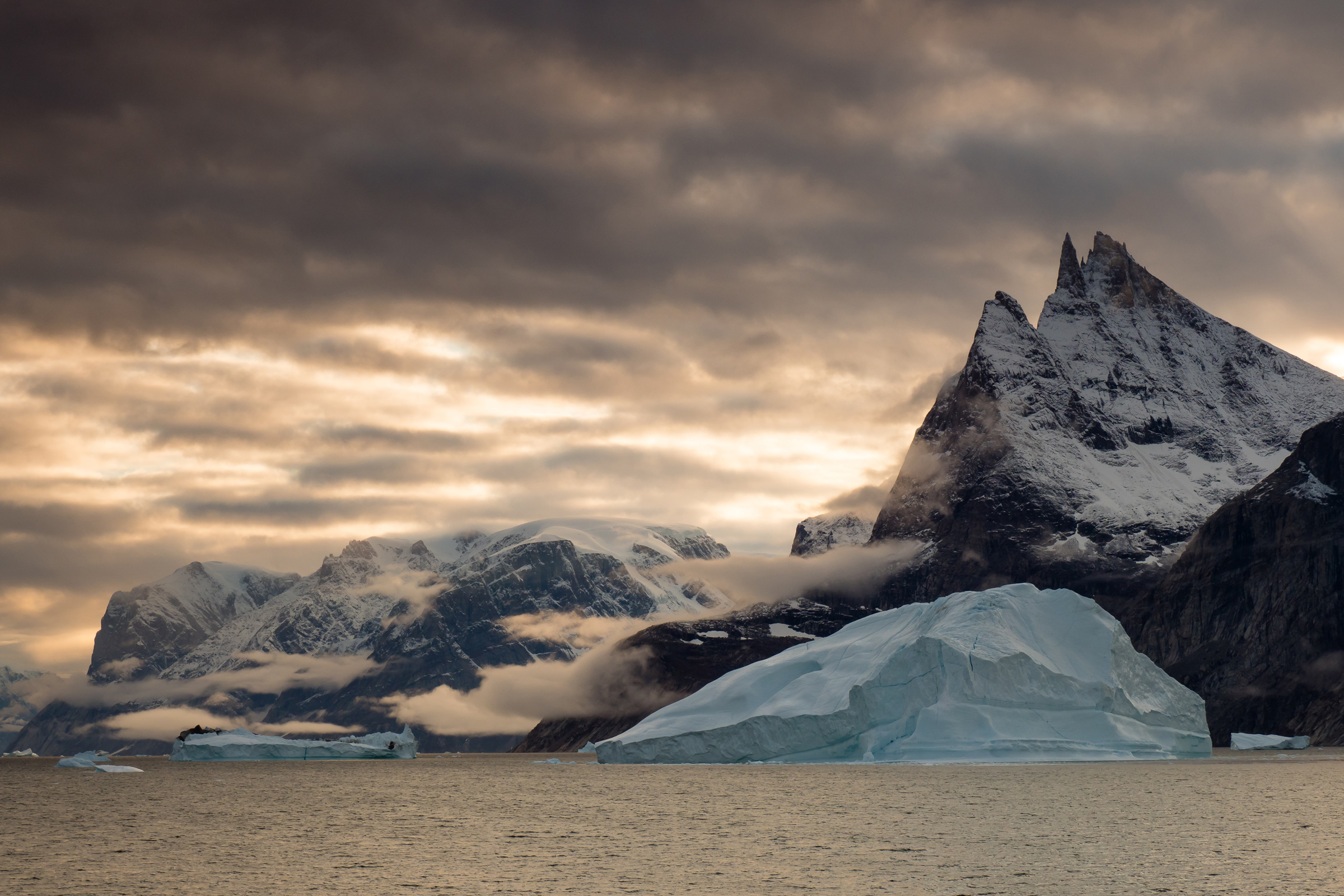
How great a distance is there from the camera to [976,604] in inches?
4208

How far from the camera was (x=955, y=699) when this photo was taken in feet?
325

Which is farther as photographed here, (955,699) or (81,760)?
(81,760)

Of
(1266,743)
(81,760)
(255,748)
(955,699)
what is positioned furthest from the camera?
(1266,743)

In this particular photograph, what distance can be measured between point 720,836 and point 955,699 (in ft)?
157

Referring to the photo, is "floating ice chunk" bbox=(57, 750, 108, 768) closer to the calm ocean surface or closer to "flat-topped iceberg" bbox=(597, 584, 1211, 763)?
the calm ocean surface

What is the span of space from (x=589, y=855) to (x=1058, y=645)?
65.2m

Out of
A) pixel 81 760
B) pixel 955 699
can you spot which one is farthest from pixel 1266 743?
pixel 81 760

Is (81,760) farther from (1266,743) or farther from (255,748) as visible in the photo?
(1266,743)

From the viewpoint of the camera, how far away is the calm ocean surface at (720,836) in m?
41.2

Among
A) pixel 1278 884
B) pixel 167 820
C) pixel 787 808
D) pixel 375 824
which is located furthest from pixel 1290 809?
pixel 167 820

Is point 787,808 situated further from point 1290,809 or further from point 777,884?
point 777,884

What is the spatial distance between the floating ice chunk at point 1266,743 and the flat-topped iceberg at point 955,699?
272 feet

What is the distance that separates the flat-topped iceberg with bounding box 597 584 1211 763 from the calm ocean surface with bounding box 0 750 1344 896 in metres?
2.93

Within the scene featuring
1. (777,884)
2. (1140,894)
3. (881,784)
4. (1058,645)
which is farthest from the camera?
(1058,645)
